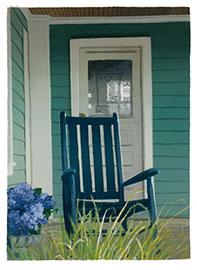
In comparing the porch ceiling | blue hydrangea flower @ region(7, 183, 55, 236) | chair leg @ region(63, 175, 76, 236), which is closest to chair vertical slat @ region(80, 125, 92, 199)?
chair leg @ region(63, 175, 76, 236)

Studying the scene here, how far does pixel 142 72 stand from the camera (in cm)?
394

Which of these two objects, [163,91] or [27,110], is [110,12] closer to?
[163,91]

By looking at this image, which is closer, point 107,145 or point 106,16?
point 107,145

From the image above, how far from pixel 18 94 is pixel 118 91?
1.08m

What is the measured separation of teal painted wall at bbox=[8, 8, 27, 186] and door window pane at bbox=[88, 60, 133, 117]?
0.74 metres

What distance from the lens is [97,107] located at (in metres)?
3.95

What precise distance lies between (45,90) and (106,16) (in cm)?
93

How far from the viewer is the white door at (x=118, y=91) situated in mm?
3924

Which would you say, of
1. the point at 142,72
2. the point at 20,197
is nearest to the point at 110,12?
the point at 142,72

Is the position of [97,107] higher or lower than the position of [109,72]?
lower
